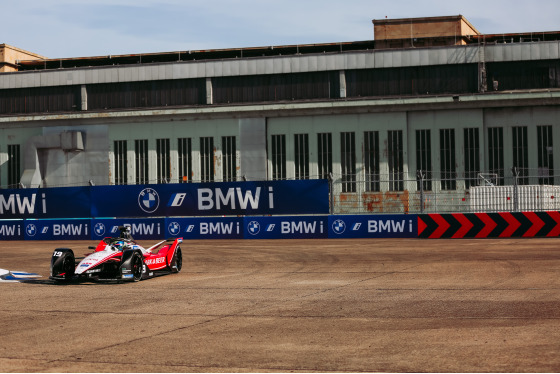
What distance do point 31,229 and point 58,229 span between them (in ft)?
4.61

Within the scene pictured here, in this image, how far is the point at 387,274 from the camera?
16.8 metres

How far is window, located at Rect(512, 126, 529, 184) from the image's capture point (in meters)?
44.2

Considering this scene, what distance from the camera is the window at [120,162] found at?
162 ft

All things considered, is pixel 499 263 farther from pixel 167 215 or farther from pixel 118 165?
pixel 118 165

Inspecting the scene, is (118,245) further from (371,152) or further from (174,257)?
(371,152)

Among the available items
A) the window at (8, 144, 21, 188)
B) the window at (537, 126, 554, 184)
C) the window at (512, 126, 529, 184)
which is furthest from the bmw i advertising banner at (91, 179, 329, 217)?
the window at (8, 144, 21, 188)

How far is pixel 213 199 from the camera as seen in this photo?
31.8 meters

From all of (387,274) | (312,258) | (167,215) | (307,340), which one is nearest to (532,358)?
(307,340)

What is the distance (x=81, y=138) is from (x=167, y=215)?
66.1 feet

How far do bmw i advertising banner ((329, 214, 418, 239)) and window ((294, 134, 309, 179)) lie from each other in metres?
16.5

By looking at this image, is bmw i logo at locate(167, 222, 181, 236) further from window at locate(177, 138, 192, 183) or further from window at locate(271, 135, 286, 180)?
window at locate(177, 138, 192, 183)

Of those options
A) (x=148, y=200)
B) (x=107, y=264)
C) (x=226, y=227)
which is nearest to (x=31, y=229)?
(x=148, y=200)

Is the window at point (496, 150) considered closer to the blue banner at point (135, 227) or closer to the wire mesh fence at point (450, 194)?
the wire mesh fence at point (450, 194)

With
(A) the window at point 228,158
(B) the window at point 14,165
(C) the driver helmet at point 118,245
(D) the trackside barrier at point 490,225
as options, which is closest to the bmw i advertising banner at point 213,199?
(D) the trackside barrier at point 490,225
